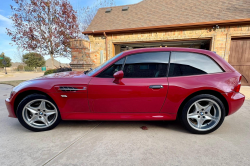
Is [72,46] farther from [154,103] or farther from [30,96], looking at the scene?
[154,103]

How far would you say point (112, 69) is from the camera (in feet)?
7.68

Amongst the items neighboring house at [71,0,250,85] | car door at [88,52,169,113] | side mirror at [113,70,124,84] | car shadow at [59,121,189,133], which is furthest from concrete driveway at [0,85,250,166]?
neighboring house at [71,0,250,85]

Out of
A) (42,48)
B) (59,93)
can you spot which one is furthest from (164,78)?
(42,48)

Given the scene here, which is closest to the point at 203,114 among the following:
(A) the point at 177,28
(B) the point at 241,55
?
(A) the point at 177,28

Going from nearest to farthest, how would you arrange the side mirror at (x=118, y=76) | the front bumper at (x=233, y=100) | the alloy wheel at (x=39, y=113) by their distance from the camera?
the side mirror at (x=118, y=76) → the front bumper at (x=233, y=100) → the alloy wheel at (x=39, y=113)

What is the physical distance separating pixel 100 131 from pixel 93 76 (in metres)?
1.04

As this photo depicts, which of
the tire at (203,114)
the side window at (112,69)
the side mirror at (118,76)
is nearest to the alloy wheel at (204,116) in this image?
the tire at (203,114)

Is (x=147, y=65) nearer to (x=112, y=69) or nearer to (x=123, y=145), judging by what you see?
(x=112, y=69)

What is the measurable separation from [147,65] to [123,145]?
1.41 meters

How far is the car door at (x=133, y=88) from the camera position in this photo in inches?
85.4

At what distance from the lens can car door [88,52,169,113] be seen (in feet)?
7.11

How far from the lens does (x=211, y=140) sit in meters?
2.10

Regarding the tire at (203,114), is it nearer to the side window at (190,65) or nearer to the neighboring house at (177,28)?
the side window at (190,65)

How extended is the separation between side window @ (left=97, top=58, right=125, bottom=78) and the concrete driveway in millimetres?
1049
